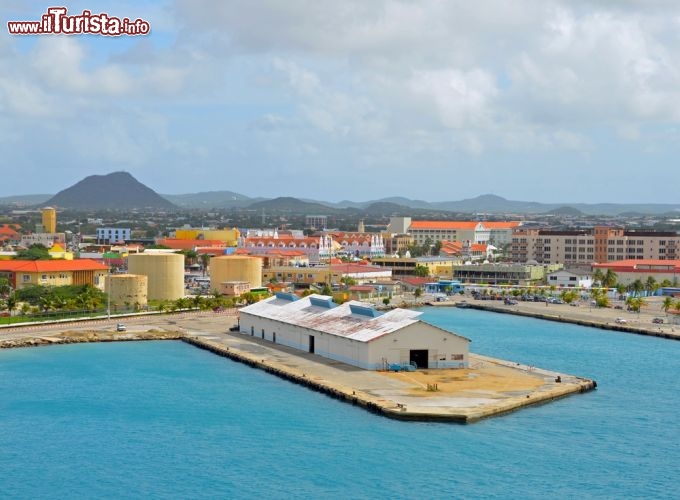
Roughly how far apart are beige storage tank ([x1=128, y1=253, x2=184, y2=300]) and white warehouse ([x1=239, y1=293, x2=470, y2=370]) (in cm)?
1065

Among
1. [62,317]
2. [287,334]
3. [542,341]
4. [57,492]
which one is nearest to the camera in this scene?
[57,492]

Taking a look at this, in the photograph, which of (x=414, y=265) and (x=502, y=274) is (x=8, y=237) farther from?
(x=502, y=274)

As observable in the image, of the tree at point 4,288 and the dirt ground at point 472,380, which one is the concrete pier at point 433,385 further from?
the tree at point 4,288

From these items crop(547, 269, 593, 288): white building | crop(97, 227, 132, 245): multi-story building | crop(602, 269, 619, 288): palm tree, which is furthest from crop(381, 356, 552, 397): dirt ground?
crop(97, 227, 132, 245): multi-story building

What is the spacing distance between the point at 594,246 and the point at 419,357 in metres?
35.5

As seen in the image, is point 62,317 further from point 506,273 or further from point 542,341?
point 506,273

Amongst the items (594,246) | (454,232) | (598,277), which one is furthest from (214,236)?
(598,277)

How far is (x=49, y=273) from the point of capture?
112 ft

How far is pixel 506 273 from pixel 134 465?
1327 inches

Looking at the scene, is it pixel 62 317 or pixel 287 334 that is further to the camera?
pixel 62 317

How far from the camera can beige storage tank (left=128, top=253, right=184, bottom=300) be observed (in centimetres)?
3375

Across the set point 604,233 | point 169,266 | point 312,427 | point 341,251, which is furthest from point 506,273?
point 312,427

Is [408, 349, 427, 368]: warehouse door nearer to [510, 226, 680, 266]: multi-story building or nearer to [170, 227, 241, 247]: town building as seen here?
[510, 226, 680, 266]: multi-story building

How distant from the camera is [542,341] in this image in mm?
26031
